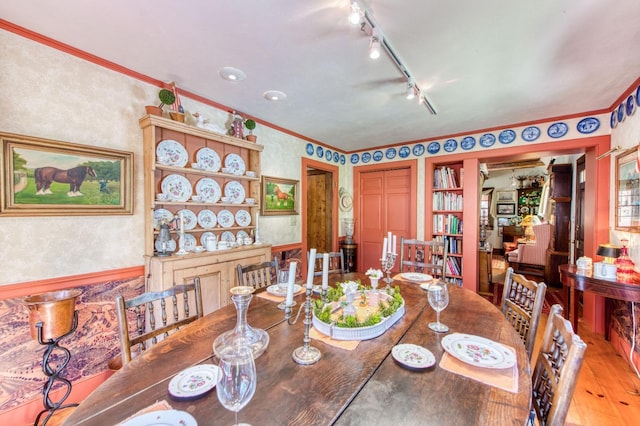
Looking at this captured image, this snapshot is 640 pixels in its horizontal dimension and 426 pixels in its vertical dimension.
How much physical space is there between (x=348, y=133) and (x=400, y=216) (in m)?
1.60

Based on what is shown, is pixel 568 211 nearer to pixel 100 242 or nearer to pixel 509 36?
pixel 509 36

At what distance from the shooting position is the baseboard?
159 cm

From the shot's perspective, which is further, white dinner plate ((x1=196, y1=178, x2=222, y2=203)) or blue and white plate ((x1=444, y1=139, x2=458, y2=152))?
blue and white plate ((x1=444, y1=139, x2=458, y2=152))

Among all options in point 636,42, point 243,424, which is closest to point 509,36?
point 636,42

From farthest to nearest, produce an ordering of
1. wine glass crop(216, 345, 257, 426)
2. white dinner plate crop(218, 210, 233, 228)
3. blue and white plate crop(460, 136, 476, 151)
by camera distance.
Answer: blue and white plate crop(460, 136, 476, 151) → white dinner plate crop(218, 210, 233, 228) → wine glass crop(216, 345, 257, 426)

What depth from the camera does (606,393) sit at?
1923 mm

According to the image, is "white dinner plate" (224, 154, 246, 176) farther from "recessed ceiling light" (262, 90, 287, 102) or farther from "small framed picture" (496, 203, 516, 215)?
"small framed picture" (496, 203, 516, 215)

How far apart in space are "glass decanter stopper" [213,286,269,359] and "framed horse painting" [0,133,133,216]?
1.50m

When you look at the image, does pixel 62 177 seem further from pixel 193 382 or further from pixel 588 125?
pixel 588 125

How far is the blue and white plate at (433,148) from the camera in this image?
380cm

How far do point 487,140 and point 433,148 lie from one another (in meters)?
0.67

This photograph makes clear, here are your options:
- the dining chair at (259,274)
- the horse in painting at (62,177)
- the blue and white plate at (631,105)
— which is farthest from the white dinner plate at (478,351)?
the blue and white plate at (631,105)

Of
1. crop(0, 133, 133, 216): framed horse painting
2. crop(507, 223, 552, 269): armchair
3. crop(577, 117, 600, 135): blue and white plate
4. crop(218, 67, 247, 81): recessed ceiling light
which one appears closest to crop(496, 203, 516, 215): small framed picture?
crop(507, 223, 552, 269): armchair

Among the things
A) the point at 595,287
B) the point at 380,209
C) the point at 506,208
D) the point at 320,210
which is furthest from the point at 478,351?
the point at 506,208
